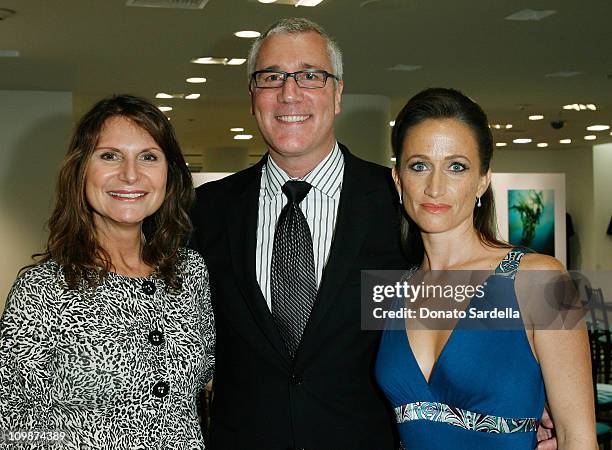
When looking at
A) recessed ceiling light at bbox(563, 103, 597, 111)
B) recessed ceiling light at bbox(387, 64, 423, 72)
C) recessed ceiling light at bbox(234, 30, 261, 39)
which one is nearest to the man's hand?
recessed ceiling light at bbox(234, 30, 261, 39)

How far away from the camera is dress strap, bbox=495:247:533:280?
6.98 ft

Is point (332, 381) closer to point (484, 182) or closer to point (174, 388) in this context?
point (174, 388)

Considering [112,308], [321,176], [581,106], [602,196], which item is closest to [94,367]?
[112,308]

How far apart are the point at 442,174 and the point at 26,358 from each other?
119 centimetres

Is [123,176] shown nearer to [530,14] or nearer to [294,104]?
[294,104]

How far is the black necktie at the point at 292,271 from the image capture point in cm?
252

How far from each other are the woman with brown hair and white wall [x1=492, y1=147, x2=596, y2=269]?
55.7ft

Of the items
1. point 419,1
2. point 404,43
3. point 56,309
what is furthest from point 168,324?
point 404,43

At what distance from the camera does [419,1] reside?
5613mm

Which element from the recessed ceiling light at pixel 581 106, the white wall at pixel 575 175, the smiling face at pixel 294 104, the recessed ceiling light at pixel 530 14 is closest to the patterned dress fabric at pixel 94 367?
the smiling face at pixel 294 104

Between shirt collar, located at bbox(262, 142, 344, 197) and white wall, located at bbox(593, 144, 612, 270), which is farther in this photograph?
white wall, located at bbox(593, 144, 612, 270)

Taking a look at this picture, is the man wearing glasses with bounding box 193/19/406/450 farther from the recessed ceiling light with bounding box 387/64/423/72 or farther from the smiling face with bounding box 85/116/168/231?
the recessed ceiling light with bounding box 387/64/423/72

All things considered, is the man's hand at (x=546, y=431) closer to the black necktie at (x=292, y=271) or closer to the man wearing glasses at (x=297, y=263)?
the man wearing glasses at (x=297, y=263)

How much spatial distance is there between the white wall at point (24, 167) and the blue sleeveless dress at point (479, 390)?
772 cm
